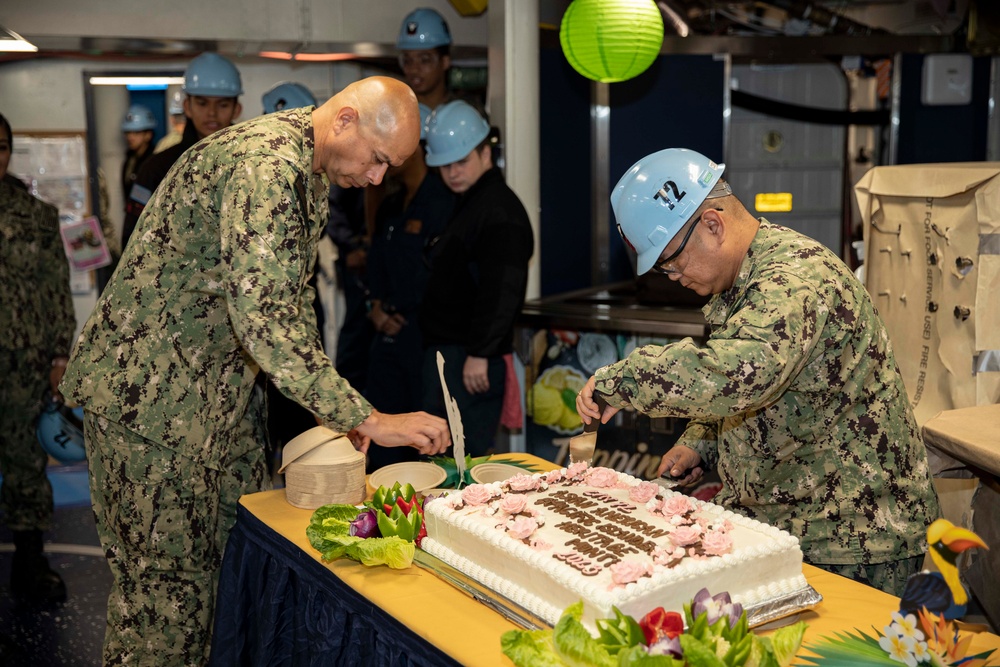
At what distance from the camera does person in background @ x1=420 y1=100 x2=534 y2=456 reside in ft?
13.0

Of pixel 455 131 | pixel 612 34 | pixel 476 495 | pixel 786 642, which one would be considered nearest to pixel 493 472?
pixel 476 495

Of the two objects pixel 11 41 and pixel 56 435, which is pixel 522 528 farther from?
pixel 56 435

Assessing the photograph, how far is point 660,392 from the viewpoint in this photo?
5.99 feet

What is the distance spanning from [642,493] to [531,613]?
1.47ft

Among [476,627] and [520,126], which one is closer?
[476,627]

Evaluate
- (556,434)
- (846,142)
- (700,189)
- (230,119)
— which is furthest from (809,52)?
(700,189)

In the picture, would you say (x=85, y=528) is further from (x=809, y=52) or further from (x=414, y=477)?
(x=809, y=52)

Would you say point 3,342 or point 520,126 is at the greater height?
point 520,126

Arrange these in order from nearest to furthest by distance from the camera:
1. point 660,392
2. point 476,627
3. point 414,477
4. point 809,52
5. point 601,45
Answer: point 476,627
point 660,392
point 414,477
point 601,45
point 809,52

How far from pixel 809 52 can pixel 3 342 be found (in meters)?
5.34

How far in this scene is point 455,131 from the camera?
4.04 m

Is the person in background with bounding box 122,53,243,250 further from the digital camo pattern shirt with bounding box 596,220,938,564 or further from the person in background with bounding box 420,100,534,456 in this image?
the digital camo pattern shirt with bounding box 596,220,938,564

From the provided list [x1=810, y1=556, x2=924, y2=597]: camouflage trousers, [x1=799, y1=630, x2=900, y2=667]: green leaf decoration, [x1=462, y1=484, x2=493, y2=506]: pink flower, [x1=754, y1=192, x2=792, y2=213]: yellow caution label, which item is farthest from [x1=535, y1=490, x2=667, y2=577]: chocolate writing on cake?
[x1=754, y1=192, x2=792, y2=213]: yellow caution label

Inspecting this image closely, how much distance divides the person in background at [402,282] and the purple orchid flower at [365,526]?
251 centimetres
